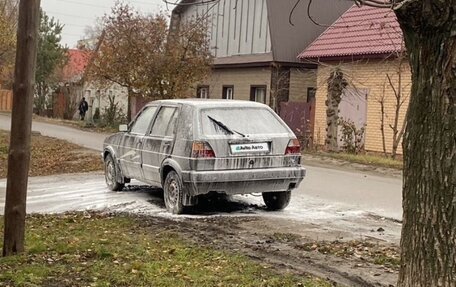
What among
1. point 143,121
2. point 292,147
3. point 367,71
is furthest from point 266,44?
point 292,147

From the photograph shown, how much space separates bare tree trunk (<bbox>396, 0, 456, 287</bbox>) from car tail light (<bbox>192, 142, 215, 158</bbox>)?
555 cm

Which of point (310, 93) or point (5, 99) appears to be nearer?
point (310, 93)

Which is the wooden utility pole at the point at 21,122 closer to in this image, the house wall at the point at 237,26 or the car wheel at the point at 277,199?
the car wheel at the point at 277,199

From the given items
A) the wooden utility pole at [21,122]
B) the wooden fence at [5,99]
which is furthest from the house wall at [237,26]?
the wooden fence at [5,99]

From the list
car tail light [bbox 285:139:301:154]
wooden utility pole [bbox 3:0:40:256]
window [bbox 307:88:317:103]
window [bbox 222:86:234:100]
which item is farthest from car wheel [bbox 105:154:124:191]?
window [bbox 222:86:234:100]

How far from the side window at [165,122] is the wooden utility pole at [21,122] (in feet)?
12.9

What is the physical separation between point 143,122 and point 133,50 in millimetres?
18834

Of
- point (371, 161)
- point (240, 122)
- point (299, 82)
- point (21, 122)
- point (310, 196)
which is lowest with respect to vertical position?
point (310, 196)

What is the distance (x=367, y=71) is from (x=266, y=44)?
21.6ft

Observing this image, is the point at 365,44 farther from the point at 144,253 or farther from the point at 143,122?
the point at 144,253

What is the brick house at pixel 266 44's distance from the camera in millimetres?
31031

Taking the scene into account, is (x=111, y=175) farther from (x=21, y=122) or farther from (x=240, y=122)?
(x=21, y=122)

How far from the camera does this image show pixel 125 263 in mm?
6629

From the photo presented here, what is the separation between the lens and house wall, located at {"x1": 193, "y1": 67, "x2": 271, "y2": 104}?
31891 mm
